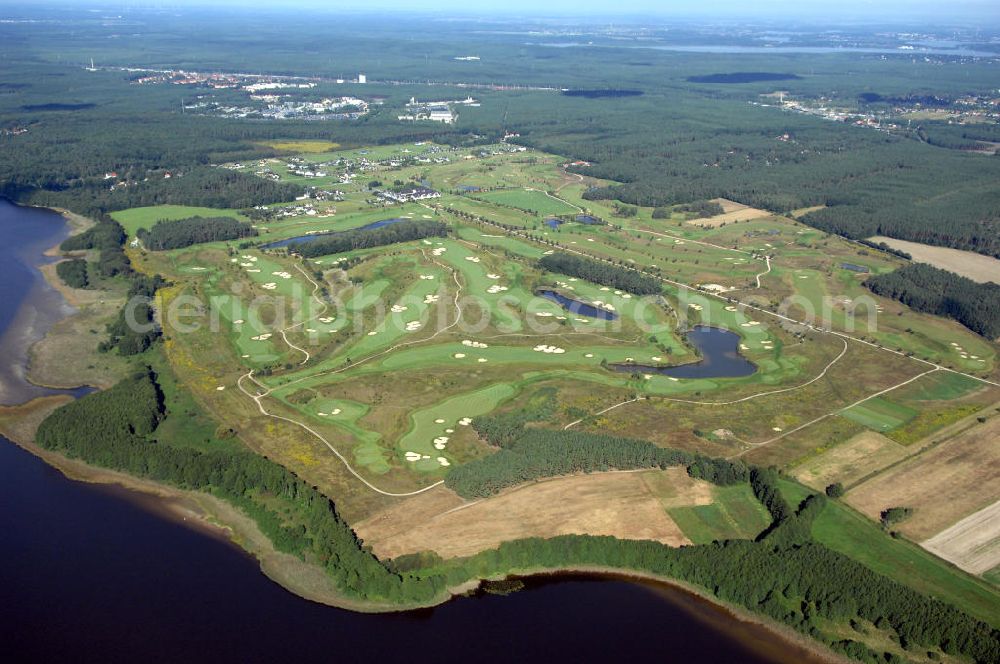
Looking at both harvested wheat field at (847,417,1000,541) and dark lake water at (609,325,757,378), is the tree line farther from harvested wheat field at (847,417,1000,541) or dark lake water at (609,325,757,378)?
harvested wheat field at (847,417,1000,541)

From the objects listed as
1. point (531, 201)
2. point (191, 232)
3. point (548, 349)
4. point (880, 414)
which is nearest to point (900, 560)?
point (880, 414)

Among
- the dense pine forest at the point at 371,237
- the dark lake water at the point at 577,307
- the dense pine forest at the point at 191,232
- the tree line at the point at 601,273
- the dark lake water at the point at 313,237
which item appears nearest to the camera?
the dark lake water at the point at 577,307

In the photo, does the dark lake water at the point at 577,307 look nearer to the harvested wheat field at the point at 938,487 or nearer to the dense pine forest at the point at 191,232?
the harvested wheat field at the point at 938,487

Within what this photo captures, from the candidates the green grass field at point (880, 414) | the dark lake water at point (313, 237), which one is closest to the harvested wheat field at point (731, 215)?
the dark lake water at point (313, 237)

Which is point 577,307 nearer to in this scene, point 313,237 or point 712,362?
point 712,362

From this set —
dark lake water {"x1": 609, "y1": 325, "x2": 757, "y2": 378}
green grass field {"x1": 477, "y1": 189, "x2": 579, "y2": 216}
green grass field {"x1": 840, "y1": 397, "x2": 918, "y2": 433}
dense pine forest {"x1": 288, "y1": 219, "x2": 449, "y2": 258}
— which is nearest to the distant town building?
green grass field {"x1": 477, "y1": 189, "x2": 579, "y2": 216}
